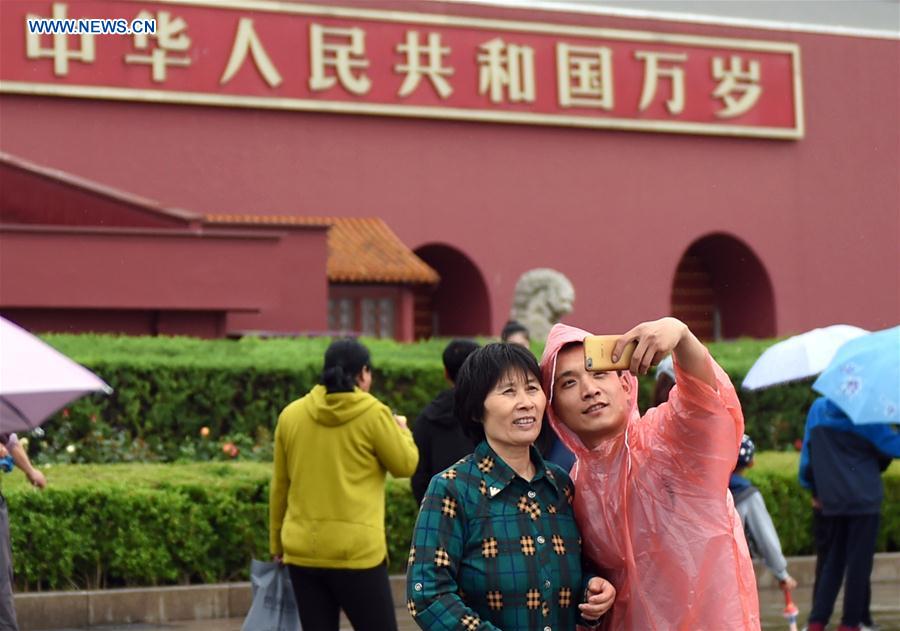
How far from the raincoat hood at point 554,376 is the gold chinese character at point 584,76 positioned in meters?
20.9

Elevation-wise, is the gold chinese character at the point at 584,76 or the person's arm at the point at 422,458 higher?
the gold chinese character at the point at 584,76

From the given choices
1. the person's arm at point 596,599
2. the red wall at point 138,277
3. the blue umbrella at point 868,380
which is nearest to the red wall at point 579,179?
the red wall at point 138,277

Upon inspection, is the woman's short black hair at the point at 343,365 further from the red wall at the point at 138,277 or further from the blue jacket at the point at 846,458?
the red wall at the point at 138,277

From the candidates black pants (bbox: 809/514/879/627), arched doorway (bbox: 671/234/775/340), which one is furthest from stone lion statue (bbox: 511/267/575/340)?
black pants (bbox: 809/514/879/627)

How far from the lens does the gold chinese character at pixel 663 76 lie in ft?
81.3

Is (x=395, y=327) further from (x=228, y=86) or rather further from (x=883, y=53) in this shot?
(x=883, y=53)

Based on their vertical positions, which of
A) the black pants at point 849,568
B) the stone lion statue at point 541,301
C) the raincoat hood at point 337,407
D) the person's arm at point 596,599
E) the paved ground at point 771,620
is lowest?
the paved ground at point 771,620

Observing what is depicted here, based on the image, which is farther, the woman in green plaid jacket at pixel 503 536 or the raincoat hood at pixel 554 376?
the raincoat hood at pixel 554 376


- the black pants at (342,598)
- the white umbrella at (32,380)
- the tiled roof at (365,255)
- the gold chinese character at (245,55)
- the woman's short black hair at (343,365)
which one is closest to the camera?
the white umbrella at (32,380)

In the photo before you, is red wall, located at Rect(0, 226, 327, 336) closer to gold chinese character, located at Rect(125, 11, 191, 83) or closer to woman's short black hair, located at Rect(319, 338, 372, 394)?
gold chinese character, located at Rect(125, 11, 191, 83)

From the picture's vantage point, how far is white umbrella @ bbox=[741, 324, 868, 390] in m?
9.93

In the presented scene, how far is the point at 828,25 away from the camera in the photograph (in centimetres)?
2642

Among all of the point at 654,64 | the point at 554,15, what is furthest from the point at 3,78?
the point at 654,64

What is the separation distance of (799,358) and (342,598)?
186 inches
